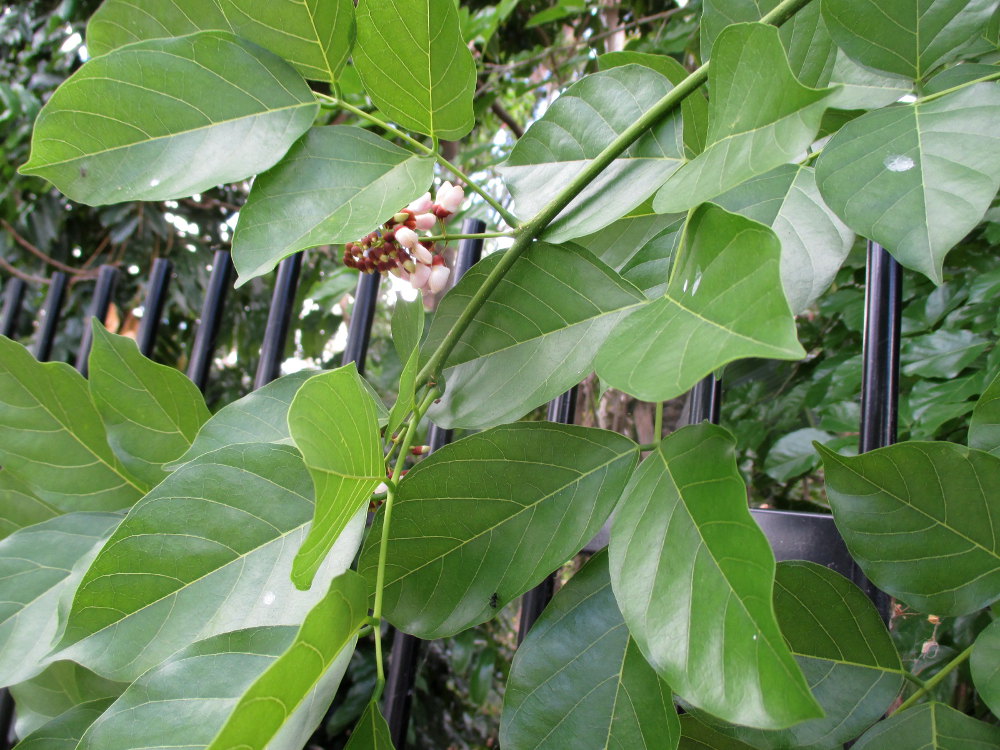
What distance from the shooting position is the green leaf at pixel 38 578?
0.46 m

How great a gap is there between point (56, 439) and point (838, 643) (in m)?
0.58

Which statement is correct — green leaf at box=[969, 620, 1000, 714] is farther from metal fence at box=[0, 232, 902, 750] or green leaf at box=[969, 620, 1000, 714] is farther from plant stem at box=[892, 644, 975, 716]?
metal fence at box=[0, 232, 902, 750]

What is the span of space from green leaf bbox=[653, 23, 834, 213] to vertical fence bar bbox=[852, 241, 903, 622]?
32cm

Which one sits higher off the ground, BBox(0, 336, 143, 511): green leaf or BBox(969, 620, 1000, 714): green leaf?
BBox(0, 336, 143, 511): green leaf

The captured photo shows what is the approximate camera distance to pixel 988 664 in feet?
1.06

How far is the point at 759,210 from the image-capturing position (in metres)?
0.40

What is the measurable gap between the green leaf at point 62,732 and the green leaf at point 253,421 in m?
0.16

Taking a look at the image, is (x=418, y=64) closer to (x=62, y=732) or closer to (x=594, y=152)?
(x=594, y=152)

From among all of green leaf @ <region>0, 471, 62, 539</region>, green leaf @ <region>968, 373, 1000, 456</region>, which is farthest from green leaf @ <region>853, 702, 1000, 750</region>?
green leaf @ <region>0, 471, 62, 539</region>

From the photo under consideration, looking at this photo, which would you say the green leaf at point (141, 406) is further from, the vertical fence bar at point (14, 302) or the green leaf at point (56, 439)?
the vertical fence bar at point (14, 302)

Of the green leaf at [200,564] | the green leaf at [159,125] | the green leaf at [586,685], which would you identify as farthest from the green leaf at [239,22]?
the green leaf at [586,685]

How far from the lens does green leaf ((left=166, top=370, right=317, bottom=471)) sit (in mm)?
440

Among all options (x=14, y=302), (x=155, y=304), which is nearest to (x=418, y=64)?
(x=155, y=304)

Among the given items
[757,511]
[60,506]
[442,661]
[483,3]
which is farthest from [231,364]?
[757,511]
